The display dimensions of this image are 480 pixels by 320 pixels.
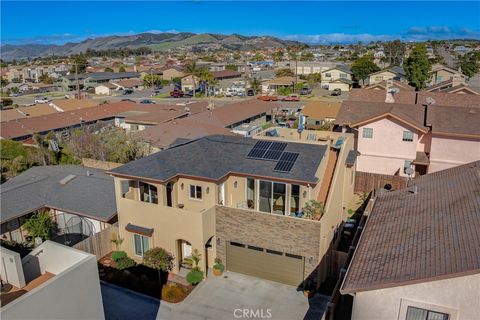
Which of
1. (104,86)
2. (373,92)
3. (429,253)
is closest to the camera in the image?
(429,253)

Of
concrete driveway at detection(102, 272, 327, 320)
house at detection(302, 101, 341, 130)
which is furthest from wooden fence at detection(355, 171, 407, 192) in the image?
house at detection(302, 101, 341, 130)

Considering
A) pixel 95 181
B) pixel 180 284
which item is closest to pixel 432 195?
pixel 180 284

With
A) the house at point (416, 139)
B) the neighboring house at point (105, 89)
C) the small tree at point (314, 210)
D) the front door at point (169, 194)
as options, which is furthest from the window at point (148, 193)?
the neighboring house at point (105, 89)

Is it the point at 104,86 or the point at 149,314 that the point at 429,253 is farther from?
the point at 104,86

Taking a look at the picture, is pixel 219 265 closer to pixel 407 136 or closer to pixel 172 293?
pixel 172 293

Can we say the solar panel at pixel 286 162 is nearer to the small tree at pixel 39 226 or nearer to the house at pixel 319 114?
the small tree at pixel 39 226

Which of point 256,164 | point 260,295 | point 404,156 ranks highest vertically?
point 256,164
